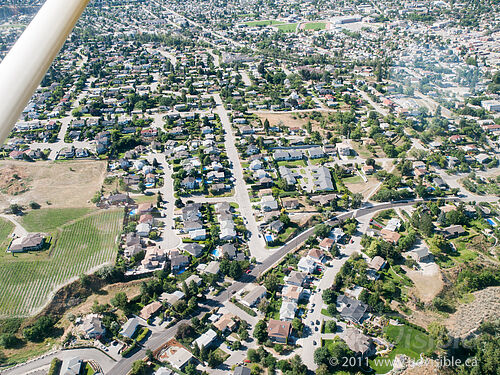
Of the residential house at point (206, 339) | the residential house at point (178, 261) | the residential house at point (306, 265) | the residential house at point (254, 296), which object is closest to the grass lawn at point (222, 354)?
the residential house at point (206, 339)

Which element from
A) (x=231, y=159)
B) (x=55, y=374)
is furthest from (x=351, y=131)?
(x=55, y=374)

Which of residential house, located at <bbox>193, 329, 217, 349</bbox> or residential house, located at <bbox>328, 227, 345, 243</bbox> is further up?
residential house, located at <bbox>193, 329, 217, 349</bbox>

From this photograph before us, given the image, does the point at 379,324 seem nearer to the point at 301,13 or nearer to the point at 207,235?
the point at 207,235

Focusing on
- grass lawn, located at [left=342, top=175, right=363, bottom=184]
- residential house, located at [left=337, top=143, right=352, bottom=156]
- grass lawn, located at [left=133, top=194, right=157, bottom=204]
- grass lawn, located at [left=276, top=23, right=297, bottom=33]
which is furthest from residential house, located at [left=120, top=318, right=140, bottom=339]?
grass lawn, located at [left=276, top=23, right=297, bottom=33]

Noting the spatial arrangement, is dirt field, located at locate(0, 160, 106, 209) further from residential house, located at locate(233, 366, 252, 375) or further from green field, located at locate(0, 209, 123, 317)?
residential house, located at locate(233, 366, 252, 375)

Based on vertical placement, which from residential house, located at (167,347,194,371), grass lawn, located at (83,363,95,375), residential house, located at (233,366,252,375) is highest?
residential house, located at (233,366,252,375)

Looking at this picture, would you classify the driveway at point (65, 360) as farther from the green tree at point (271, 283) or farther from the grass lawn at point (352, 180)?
the grass lawn at point (352, 180)

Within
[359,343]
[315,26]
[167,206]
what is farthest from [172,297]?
[315,26]
